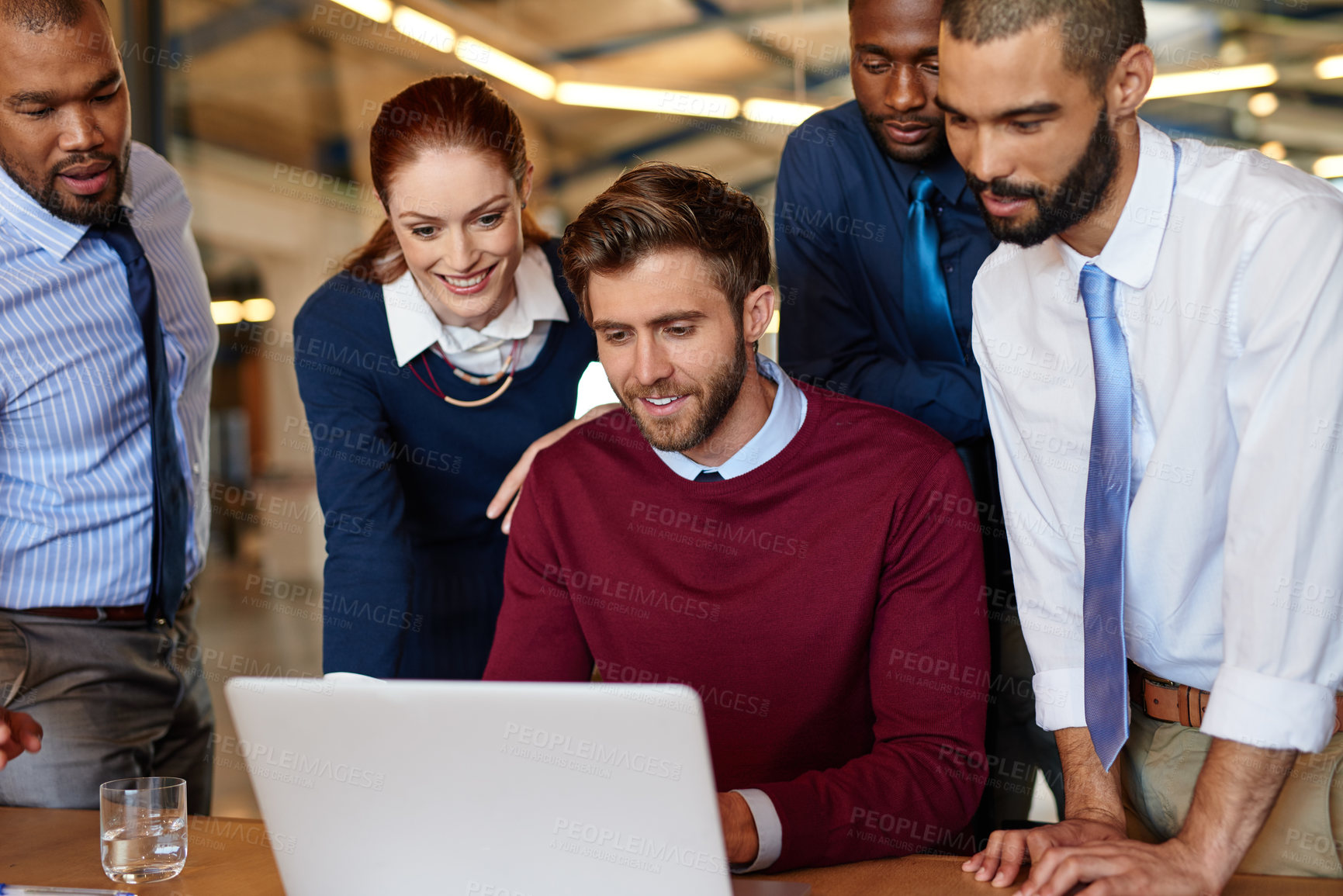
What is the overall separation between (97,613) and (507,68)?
487cm

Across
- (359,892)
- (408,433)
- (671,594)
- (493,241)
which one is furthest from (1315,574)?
(408,433)

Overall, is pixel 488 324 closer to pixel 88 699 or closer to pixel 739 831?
pixel 88 699

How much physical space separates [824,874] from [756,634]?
1.39 feet

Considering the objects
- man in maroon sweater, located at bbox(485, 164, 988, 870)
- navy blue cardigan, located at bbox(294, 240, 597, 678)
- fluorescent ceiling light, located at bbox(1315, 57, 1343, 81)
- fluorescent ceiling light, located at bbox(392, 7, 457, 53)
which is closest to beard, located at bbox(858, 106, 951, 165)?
man in maroon sweater, located at bbox(485, 164, 988, 870)

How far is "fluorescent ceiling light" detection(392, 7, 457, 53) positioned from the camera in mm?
5680

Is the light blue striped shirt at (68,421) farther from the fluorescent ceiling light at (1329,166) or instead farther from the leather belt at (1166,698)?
the fluorescent ceiling light at (1329,166)

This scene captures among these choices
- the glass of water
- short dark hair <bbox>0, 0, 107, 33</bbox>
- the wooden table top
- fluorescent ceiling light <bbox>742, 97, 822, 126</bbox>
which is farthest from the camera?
fluorescent ceiling light <bbox>742, 97, 822, 126</bbox>

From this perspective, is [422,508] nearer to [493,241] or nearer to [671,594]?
[493,241]

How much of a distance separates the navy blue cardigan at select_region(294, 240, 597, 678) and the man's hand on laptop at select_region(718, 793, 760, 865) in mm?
847

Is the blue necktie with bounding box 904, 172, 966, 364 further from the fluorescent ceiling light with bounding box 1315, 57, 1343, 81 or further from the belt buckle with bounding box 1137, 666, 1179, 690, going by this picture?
the fluorescent ceiling light with bounding box 1315, 57, 1343, 81

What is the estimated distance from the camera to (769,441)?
1.67m

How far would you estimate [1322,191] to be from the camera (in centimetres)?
126

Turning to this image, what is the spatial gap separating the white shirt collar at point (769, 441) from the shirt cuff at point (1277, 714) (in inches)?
26.5

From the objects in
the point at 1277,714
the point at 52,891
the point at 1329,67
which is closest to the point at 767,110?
the point at 1329,67
